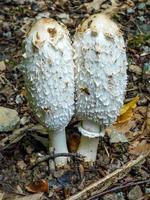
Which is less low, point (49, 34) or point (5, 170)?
point (49, 34)

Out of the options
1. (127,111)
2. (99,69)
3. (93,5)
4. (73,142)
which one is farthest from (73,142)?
(93,5)

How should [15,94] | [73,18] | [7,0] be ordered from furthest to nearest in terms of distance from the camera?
1. [7,0]
2. [73,18]
3. [15,94]

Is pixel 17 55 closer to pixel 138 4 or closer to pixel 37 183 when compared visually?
pixel 138 4

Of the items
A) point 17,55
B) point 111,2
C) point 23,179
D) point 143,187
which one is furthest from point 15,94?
point 111,2

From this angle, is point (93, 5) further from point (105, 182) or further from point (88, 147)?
point (105, 182)

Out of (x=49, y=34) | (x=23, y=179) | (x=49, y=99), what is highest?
(x=49, y=34)

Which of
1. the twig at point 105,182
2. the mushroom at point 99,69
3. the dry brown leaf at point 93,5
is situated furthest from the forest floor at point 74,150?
the dry brown leaf at point 93,5

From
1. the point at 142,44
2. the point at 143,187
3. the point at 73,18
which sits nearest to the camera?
the point at 143,187
